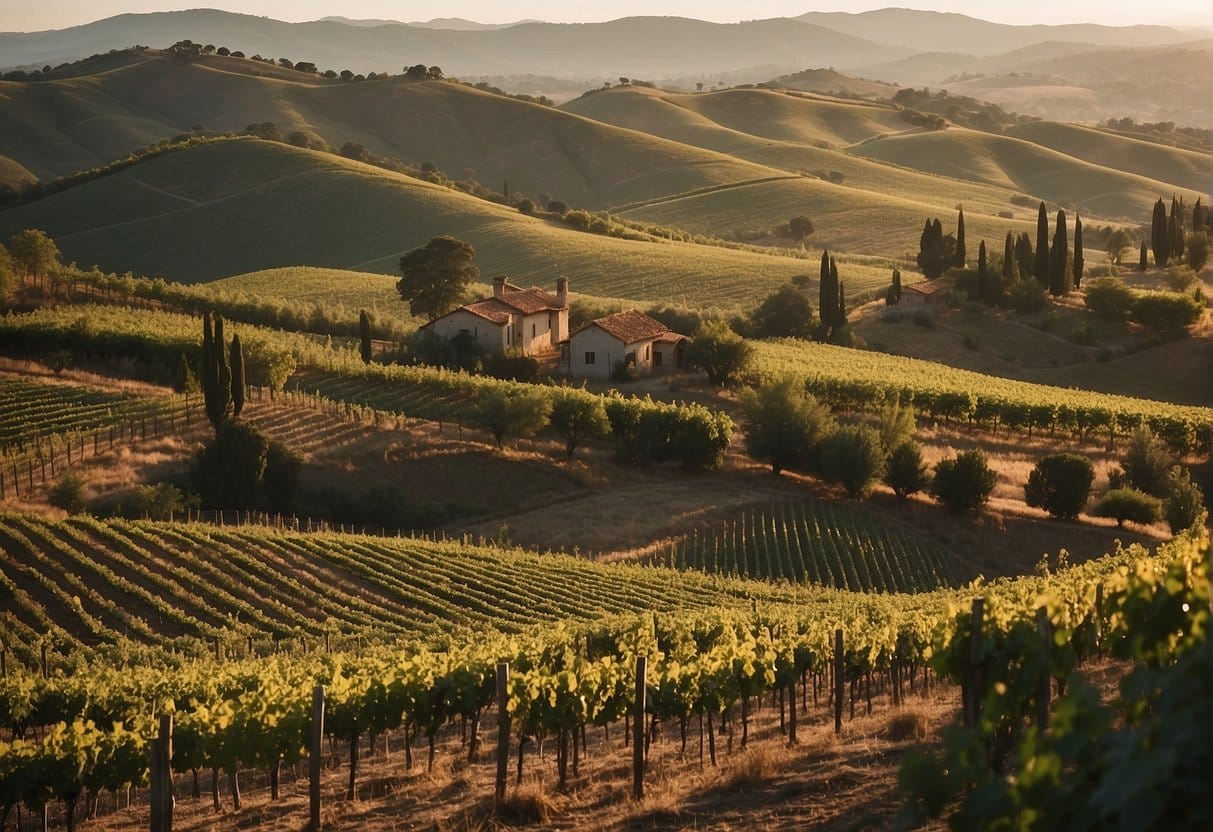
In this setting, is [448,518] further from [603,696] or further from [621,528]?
[603,696]

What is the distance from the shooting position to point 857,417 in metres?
65.4

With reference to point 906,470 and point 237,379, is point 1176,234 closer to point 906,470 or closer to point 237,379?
point 906,470

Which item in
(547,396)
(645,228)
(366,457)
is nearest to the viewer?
(366,457)

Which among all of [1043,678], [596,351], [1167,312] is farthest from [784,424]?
[1043,678]

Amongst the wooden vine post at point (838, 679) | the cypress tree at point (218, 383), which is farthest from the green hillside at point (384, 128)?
the wooden vine post at point (838, 679)

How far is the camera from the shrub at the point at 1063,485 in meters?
51.8

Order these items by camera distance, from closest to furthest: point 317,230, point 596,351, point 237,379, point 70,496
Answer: point 70,496 → point 237,379 → point 596,351 → point 317,230

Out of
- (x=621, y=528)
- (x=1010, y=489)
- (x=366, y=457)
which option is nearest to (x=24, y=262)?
(x=366, y=457)

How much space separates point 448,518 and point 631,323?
998 inches

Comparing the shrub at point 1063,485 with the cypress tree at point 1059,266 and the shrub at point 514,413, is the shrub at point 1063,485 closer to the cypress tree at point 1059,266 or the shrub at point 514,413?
the shrub at point 514,413

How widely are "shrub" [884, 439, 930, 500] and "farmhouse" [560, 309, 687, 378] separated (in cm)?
1956

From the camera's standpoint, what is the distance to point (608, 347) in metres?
70.1

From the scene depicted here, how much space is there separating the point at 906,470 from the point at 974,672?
42086mm

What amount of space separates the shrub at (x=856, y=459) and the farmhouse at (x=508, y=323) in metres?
20.9
